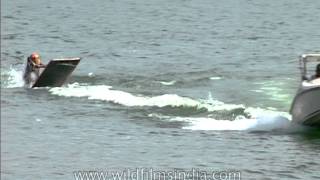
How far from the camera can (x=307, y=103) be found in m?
25.2

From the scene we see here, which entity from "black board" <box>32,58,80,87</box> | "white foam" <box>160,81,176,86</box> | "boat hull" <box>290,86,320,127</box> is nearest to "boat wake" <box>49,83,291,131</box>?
"black board" <box>32,58,80,87</box>

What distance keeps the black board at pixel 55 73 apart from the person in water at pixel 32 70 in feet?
0.95

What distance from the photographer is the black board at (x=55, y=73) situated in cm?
3309

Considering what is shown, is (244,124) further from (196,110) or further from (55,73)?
(55,73)

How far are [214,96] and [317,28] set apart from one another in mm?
26691

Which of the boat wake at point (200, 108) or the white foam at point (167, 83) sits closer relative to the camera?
the boat wake at point (200, 108)

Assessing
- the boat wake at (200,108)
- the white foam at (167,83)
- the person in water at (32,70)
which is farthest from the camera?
the white foam at (167,83)

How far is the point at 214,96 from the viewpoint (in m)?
31.3

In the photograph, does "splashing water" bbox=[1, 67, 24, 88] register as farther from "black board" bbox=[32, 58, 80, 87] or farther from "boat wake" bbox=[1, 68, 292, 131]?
"black board" bbox=[32, 58, 80, 87]

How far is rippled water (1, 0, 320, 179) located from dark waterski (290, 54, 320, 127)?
0.30 meters

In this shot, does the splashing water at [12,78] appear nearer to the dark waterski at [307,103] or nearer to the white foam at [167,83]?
the white foam at [167,83]

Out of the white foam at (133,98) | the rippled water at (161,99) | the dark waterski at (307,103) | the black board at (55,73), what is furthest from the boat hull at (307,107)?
the black board at (55,73)

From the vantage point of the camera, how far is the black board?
109 feet

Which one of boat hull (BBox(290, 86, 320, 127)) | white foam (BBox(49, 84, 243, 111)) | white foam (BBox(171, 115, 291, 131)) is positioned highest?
boat hull (BBox(290, 86, 320, 127))
